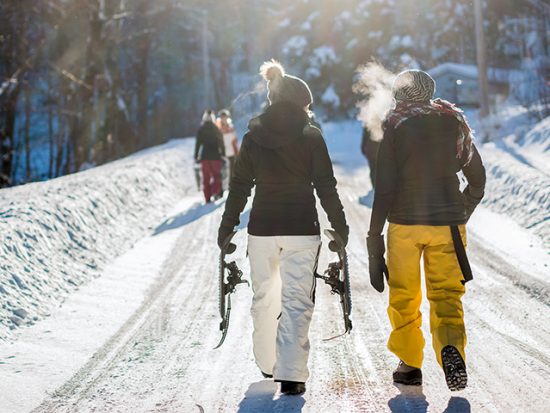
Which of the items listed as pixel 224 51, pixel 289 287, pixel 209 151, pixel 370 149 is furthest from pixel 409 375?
pixel 224 51

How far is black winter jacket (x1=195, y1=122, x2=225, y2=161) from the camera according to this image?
53.6 feet

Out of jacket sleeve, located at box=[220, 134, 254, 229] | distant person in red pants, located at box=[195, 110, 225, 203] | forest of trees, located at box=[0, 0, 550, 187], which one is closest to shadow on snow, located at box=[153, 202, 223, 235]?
distant person in red pants, located at box=[195, 110, 225, 203]

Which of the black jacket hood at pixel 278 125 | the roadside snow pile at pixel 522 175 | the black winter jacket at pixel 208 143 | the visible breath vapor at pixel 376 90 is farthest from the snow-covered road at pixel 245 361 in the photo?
the black winter jacket at pixel 208 143

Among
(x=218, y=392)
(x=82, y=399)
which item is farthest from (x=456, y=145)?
(x=82, y=399)

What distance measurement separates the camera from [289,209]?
5180mm

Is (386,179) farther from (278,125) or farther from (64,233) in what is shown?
(64,233)

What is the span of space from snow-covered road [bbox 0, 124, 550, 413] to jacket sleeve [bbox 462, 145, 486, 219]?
1.15 m

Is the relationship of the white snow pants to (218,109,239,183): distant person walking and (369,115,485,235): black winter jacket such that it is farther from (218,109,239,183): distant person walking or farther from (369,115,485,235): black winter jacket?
(218,109,239,183): distant person walking

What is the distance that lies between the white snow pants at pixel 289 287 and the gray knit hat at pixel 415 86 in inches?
42.7

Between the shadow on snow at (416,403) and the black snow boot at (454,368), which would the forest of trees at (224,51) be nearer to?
the shadow on snow at (416,403)

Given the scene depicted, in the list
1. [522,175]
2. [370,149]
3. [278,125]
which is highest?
[278,125]

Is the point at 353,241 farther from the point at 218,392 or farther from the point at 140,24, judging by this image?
the point at 140,24

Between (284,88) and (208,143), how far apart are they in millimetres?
11201

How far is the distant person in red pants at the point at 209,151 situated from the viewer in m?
16.4
